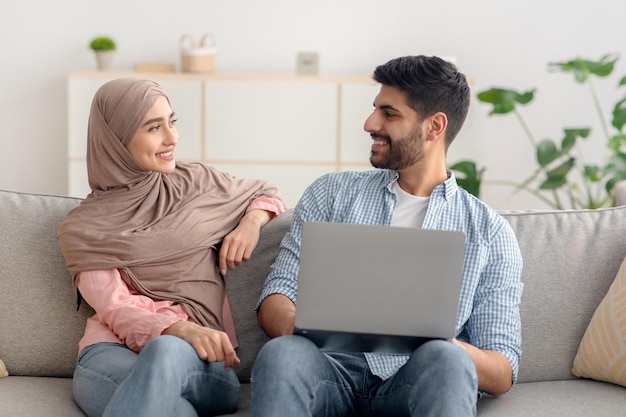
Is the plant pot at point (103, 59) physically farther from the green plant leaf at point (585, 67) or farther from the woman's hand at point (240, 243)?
the woman's hand at point (240, 243)

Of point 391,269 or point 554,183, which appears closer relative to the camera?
point 391,269

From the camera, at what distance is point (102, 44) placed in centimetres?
548

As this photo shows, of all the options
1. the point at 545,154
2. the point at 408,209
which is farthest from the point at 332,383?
the point at 545,154

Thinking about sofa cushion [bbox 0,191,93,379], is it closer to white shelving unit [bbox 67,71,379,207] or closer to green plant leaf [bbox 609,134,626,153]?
white shelving unit [bbox 67,71,379,207]

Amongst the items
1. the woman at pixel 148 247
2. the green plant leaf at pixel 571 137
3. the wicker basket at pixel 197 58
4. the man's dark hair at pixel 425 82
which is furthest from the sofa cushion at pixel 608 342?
the wicker basket at pixel 197 58

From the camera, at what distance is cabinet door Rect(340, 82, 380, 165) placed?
210 inches

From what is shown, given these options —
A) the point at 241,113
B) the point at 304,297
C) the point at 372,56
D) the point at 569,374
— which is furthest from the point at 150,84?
the point at 372,56

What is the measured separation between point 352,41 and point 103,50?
148 cm

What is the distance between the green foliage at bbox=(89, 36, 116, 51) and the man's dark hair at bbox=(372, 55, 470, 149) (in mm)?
3329

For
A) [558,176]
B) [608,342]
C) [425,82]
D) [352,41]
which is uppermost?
[352,41]

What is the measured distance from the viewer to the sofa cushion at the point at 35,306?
7.89 ft

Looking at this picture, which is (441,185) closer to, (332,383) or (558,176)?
(332,383)

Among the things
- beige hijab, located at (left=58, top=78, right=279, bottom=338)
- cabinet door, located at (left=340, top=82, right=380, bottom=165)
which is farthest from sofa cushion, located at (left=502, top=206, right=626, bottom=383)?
cabinet door, located at (left=340, top=82, right=380, bottom=165)

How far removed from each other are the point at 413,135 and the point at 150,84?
0.70 m
